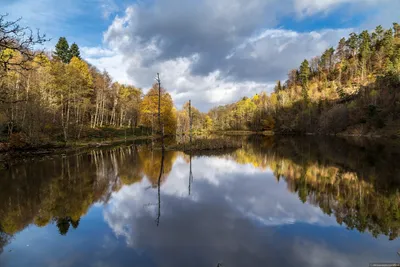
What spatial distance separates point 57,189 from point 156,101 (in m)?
39.2

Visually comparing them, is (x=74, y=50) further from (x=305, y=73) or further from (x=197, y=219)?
(x=305, y=73)

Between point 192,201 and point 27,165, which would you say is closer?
point 192,201

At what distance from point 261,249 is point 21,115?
34.2 meters

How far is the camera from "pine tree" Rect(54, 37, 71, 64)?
226 feet

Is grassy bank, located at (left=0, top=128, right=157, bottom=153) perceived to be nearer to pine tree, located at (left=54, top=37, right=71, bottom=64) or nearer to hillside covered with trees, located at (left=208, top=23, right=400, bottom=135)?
pine tree, located at (left=54, top=37, right=71, bottom=64)

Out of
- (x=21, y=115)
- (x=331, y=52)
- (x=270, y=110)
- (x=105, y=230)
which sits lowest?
(x=105, y=230)

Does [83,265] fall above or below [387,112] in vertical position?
below

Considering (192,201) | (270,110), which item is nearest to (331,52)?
(270,110)

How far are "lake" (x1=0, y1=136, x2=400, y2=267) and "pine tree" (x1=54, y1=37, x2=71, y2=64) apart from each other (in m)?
61.7

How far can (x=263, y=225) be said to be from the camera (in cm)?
957

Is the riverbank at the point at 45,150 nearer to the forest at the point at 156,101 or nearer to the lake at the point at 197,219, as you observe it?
the forest at the point at 156,101

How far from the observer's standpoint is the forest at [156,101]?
98.1 feet

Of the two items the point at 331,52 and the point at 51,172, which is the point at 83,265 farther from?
the point at 331,52

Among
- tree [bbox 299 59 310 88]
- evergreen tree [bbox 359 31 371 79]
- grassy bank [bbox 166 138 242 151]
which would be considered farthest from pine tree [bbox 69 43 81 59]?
evergreen tree [bbox 359 31 371 79]
